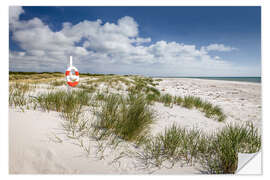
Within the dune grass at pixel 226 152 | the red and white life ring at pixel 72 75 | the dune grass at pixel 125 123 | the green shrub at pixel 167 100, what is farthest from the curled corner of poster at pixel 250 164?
the red and white life ring at pixel 72 75

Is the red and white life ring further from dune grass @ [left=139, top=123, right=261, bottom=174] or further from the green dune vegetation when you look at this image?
dune grass @ [left=139, top=123, right=261, bottom=174]

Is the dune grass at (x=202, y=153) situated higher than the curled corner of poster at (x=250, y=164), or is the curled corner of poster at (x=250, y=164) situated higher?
the dune grass at (x=202, y=153)

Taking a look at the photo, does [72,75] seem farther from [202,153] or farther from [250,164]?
[250,164]

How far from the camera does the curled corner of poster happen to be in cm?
117

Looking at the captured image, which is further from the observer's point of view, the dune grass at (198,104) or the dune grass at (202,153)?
the dune grass at (198,104)

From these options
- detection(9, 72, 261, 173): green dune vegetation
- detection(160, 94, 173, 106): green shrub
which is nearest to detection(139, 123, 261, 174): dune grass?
detection(9, 72, 261, 173): green dune vegetation

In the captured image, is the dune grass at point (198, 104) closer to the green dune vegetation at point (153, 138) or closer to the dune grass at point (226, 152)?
the green dune vegetation at point (153, 138)

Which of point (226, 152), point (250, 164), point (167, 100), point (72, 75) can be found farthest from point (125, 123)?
point (167, 100)

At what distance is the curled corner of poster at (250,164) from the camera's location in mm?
1169

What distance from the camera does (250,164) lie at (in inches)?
49.7

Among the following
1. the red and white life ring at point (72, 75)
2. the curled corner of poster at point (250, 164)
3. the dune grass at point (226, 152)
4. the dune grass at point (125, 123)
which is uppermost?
the red and white life ring at point (72, 75)

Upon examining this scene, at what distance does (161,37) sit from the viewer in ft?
6.88
